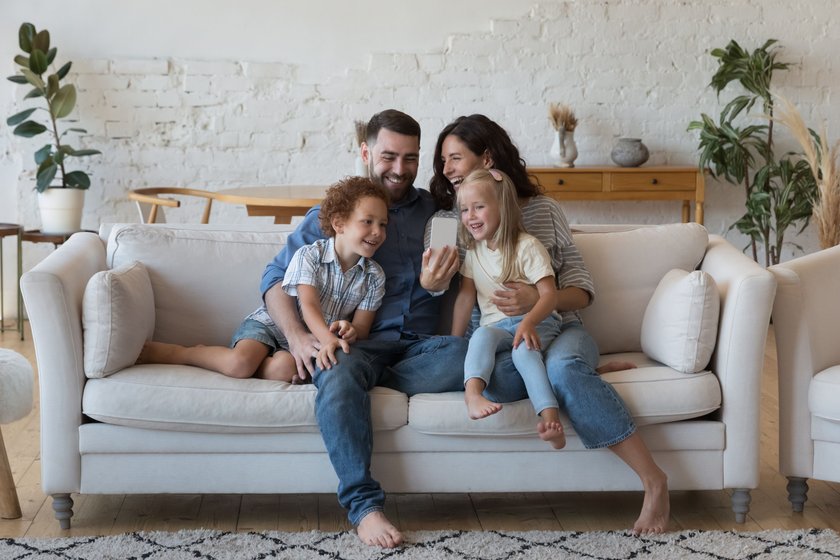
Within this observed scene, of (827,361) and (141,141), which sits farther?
(141,141)

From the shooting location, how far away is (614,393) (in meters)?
→ 2.74

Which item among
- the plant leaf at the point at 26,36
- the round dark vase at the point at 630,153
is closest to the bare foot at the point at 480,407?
the round dark vase at the point at 630,153

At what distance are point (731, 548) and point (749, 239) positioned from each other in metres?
3.88

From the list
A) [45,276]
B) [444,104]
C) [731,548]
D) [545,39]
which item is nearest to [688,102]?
[545,39]

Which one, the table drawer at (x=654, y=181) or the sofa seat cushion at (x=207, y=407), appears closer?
the sofa seat cushion at (x=207, y=407)

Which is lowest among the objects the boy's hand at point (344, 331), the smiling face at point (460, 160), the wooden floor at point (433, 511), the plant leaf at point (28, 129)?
the wooden floor at point (433, 511)

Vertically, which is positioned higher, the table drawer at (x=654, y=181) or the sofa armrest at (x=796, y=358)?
the table drawer at (x=654, y=181)

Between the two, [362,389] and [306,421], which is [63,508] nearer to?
[306,421]

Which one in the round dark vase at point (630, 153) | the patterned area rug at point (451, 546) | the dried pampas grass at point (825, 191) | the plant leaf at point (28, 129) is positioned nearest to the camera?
the patterned area rug at point (451, 546)

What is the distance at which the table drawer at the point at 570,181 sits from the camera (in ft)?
18.7

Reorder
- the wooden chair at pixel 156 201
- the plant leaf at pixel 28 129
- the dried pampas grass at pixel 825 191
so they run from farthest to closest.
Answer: the plant leaf at pixel 28 129 < the dried pampas grass at pixel 825 191 < the wooden chair at pixel 156 201

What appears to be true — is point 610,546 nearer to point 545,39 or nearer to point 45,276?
point 45,276

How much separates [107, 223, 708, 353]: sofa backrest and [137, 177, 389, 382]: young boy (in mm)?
→ 151

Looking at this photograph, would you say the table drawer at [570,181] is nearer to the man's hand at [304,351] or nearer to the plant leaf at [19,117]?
the plant leaf at [19,117]
